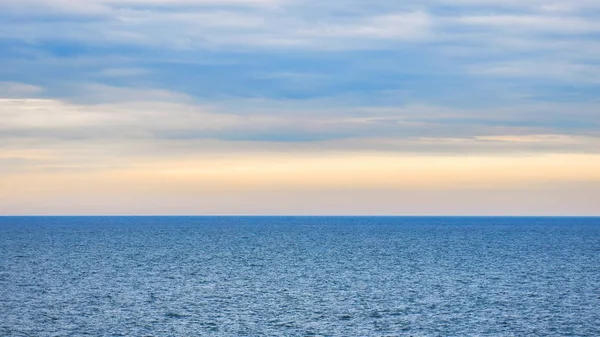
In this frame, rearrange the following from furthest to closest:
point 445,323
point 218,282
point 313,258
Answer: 1. point 313,258
2. point 218,282
3. point 445,323

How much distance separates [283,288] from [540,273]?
122ft

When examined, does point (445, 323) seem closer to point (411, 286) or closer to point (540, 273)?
point (411, 286)

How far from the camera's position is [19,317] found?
60906 mm

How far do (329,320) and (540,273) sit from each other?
47932 mm

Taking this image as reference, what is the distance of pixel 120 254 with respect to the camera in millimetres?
137125

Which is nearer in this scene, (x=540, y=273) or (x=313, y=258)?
(x=540, y=273)

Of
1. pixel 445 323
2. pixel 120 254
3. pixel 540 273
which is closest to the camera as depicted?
pixel 445 323

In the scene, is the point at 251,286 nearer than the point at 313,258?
Yes

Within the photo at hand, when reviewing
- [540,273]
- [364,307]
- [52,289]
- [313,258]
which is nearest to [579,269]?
[540,273]

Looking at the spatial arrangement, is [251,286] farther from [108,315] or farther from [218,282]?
[108,315]

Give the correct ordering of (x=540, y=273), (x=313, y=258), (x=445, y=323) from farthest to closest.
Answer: (x=313, y=258) < (x=540, y=273) < (x=445, y=323)

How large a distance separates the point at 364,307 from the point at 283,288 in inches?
599

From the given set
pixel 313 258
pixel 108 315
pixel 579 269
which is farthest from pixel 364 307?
pixel 313 258

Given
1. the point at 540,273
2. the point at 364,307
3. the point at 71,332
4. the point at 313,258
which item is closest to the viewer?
the point at 71,332
